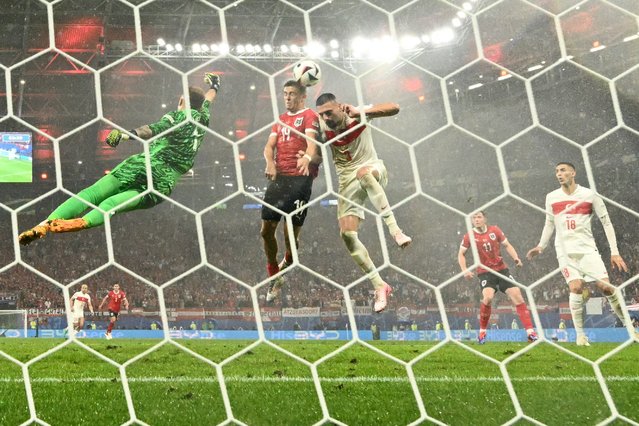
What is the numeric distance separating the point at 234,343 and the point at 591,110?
1369 millimetres

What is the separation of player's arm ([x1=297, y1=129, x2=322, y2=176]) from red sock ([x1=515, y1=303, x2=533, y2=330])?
3.16 feet

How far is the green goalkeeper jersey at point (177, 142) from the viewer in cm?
174

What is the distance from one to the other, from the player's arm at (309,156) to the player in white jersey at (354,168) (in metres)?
0.03

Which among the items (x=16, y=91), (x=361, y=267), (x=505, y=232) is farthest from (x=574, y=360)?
(x=16, y=91)

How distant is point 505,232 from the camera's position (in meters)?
1.77

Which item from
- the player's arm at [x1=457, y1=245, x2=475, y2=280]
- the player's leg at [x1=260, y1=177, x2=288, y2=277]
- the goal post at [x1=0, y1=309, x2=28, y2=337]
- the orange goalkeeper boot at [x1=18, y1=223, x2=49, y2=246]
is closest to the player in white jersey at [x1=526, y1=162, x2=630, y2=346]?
the player's arm at [x1=457, y1=245, x2=475, y2=280]

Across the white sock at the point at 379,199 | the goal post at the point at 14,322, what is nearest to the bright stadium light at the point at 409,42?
the white sock at the point at 379,199

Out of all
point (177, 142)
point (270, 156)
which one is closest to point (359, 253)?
point (270, 156)

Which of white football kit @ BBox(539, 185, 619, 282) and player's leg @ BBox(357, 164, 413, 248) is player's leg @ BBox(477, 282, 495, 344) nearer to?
white football kit @ BBox(539, 185, 619, 282)

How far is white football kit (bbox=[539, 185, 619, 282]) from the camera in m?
1.56

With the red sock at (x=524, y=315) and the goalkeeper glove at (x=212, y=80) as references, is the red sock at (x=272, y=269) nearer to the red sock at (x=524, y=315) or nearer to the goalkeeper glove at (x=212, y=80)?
the goalkeeper glove at (x=212, y=80)

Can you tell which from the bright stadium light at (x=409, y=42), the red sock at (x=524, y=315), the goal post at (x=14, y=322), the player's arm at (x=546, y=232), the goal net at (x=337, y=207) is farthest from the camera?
the goal post at (x=14, y=322)

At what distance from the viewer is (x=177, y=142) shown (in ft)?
5.79

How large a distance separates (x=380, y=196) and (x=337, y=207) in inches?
5.0
